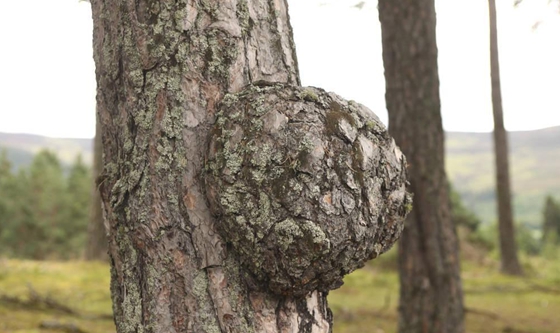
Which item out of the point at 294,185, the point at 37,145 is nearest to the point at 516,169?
the point at 37,145

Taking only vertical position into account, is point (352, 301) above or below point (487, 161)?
above

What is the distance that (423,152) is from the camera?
4121 mm

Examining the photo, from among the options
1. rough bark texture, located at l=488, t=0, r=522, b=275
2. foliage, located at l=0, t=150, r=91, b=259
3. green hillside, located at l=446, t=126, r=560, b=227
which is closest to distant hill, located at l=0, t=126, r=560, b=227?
green hillside, located at l=446, t=126, r=560, b=227

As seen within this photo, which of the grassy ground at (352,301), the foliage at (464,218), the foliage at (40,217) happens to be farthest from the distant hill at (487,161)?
the grassy ground at (352,301)

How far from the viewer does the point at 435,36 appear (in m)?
4.15

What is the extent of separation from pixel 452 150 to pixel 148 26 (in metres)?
145

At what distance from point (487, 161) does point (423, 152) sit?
136 meters

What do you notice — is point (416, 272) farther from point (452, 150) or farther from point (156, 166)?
point (452, 150)

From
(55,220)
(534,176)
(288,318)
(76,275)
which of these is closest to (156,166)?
(288,318)

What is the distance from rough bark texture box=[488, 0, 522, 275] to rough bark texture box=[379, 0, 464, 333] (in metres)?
6.96

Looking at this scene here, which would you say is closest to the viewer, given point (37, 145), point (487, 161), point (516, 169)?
point (516, 169)

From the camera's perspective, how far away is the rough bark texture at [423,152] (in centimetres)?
411

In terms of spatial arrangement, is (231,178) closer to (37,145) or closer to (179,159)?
(179,159)

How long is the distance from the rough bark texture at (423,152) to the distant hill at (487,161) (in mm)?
85074
